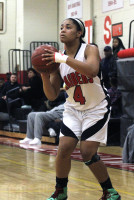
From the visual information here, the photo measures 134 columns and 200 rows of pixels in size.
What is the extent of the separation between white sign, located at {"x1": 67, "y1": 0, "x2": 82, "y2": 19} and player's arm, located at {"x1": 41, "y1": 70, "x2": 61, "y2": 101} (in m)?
8.67

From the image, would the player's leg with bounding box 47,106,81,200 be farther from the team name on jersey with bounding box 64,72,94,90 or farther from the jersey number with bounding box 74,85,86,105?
the team name on jersey with bounding box 64,72,94,90

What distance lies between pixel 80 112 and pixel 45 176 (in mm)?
1918

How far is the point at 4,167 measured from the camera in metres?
6.48

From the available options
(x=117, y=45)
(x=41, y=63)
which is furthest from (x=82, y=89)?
(x=117, y=45)

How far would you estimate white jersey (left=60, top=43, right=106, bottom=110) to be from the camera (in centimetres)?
394

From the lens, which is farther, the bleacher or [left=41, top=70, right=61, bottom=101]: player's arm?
the bleacher

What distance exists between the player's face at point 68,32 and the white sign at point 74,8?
8.75 m

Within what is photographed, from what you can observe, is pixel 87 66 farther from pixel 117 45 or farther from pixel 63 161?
pixel 117 45

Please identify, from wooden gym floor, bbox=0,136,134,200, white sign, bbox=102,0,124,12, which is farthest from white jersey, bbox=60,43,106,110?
white sign, bbox=102,0,124,12

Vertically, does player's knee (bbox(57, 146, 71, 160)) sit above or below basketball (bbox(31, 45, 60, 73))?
below

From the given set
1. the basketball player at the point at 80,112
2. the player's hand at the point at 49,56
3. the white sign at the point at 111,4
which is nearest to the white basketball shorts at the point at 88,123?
the basketball player at the point at 80,112

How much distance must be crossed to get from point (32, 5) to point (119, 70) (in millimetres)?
6558

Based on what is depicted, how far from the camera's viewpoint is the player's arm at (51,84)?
13.1 ft

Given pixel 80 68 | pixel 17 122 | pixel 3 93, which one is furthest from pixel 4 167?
pixel 3 93
